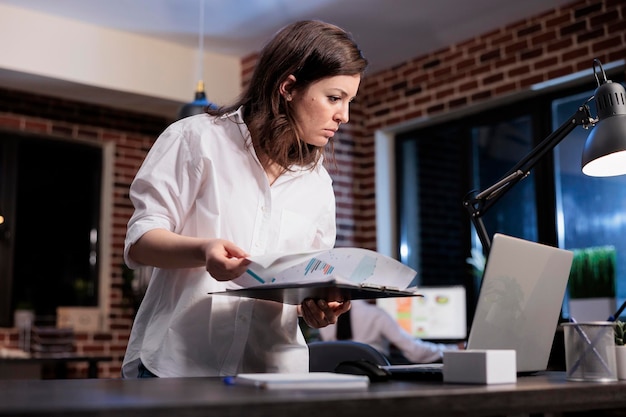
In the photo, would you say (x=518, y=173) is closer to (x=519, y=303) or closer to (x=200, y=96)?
(x=519, y=303)

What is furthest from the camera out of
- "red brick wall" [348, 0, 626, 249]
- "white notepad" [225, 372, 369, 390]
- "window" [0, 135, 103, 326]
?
"window" [0, 135, 103, 326]

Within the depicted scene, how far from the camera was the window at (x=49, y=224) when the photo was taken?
5.56 metres

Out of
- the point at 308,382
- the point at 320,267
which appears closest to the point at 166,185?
the point at 320,267

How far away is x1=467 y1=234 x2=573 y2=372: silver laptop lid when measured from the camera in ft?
4.53

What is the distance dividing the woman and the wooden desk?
11.1ft

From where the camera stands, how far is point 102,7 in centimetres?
468

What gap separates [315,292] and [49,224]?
483cm

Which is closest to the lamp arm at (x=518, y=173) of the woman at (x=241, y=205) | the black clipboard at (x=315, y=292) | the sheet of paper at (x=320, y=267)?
A: the woman at (x=241, y=205)

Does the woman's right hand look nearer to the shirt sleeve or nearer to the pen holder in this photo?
the shirt sleeve

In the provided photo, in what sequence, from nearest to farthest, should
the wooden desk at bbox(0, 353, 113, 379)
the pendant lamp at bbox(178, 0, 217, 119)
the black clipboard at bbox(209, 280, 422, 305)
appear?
the black clipboard at bbox(209, 280, 422, 305), the pendant lamp at bbox(178, 0, 217, 119), the wooden desk at bbox(0, 353, 113, 379)

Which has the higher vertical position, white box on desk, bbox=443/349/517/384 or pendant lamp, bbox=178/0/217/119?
pendant lamp, bbox=178/0/217/119

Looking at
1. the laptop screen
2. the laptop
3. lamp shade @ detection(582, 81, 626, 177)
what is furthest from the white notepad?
the laptop screen

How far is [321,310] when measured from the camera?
152 centimetres

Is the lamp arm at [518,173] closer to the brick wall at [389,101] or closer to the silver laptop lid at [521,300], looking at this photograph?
the silver laptop lid at [521,300]
